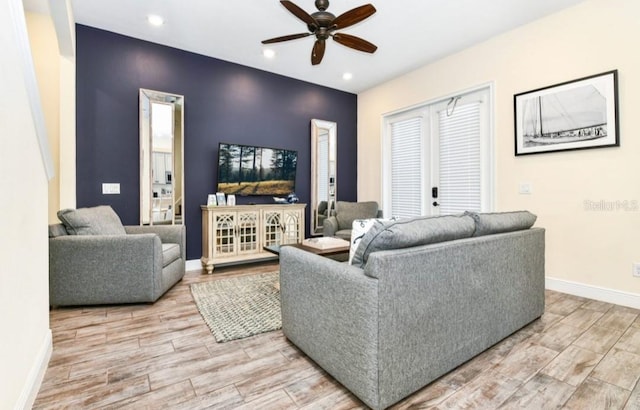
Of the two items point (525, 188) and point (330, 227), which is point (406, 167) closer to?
point (330, 227)

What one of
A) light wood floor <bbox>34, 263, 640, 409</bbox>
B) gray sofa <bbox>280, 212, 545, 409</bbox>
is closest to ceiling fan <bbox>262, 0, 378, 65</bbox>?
gray sofa <bbox>280, 212, 545, 409</bbox>

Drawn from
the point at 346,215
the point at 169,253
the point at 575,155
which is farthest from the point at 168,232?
the point at 575,155

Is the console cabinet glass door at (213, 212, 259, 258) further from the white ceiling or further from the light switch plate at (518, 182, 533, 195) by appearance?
the light switch plate at (518, 182, 533, 195)

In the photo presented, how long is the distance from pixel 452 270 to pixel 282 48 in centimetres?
356

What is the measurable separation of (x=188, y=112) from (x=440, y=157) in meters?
3.58

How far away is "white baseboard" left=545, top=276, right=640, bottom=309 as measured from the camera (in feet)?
9.03

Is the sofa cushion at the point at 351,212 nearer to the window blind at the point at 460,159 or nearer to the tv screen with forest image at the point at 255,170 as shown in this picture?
the tv screen with forest image at the point at 255,170

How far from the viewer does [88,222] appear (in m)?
2.76

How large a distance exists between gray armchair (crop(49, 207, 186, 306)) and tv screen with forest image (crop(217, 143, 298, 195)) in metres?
1.68

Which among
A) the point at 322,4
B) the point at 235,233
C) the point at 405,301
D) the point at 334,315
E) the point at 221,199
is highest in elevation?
the point at 322,4

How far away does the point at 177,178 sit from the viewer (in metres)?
3.91

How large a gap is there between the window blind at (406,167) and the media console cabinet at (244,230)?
68.8 inches

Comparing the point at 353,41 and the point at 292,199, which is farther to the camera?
the point at 292,199

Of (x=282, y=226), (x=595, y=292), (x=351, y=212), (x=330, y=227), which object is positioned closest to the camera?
(x=595, y=292)
